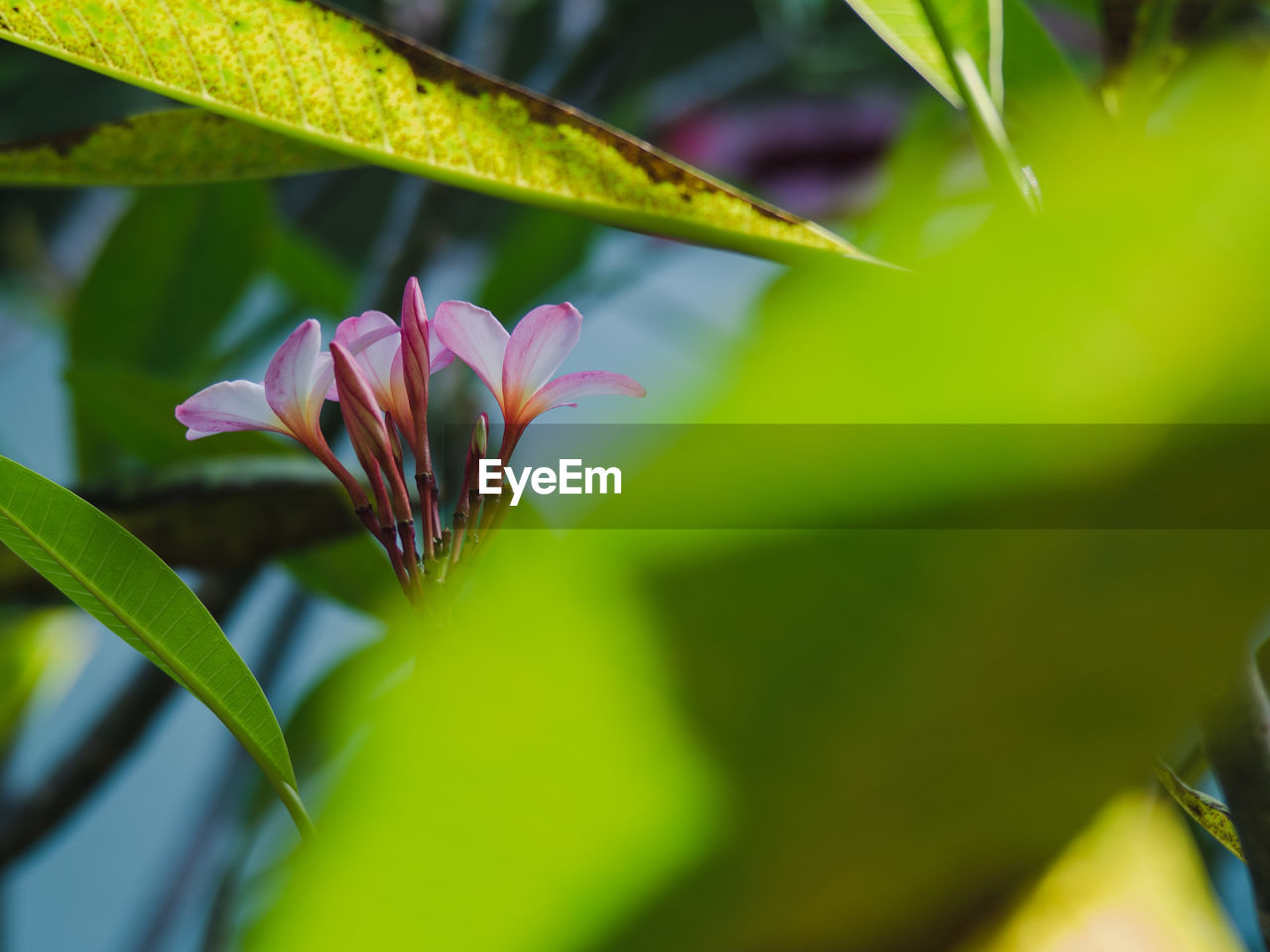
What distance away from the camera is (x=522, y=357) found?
0.21 m

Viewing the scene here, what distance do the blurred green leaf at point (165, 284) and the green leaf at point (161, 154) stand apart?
0.38m

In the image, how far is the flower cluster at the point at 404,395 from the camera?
19cm

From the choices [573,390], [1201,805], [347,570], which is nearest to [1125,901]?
[1201,805]

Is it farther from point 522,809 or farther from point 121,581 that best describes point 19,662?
point 522,809

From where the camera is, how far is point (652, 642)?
9 centimetres

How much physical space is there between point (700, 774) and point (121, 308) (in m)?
0.67

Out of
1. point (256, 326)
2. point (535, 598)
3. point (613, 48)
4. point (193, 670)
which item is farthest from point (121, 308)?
point (535, 598)

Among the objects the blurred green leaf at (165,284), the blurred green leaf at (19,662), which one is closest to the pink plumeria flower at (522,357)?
the blurred green leaf at (165,284)

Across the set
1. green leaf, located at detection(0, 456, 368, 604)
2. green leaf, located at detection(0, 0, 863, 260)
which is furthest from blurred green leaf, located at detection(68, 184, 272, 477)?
green leaf, located at detection(0, 0, 863, 260)

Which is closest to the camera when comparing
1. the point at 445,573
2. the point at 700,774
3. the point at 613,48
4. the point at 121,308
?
the point at 700,774

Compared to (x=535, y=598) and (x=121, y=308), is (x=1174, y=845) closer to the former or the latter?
(x=535, y=598)

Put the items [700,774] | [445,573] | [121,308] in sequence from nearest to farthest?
[700,774], [445,573], [121,308]

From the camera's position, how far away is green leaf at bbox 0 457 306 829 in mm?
182

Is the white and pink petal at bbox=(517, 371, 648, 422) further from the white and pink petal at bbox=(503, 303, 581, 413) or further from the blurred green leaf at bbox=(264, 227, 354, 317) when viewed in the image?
the blurred green leaf at bbox=(264, 227, 354, 317)
